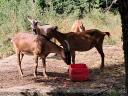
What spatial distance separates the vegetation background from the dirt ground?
94.6 inches

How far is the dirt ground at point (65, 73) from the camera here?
1101 centimetres

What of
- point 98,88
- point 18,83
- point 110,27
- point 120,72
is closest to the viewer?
point 98,88

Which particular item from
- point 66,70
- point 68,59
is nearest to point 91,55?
point 66,70

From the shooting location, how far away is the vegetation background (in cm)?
1845

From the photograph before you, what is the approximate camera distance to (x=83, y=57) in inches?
576

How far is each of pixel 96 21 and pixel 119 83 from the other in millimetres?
9648

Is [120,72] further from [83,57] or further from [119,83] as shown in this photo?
[83,57]

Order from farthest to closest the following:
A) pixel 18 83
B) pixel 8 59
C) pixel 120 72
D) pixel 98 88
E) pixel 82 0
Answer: pixel 82 0 < pixel 8 59 < pixel 120 72 < pixel 18 83 < pixel 98 88

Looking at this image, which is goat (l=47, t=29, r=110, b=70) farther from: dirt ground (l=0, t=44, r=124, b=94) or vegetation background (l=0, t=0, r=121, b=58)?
vegetation background (l=0, t=0, r=121, b=58)

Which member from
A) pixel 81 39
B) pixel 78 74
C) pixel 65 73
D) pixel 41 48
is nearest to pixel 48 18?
pixel 81 39

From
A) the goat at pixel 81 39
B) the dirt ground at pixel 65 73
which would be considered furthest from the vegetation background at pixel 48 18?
the goat at pixel 81 39

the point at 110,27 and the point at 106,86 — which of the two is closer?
the point at 106,86

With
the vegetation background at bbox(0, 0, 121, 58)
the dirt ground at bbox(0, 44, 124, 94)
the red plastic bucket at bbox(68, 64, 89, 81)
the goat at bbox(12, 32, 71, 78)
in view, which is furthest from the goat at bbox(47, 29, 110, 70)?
the vegetation background at bbox(0, 0, 121, 58)

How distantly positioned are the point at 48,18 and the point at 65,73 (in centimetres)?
799
